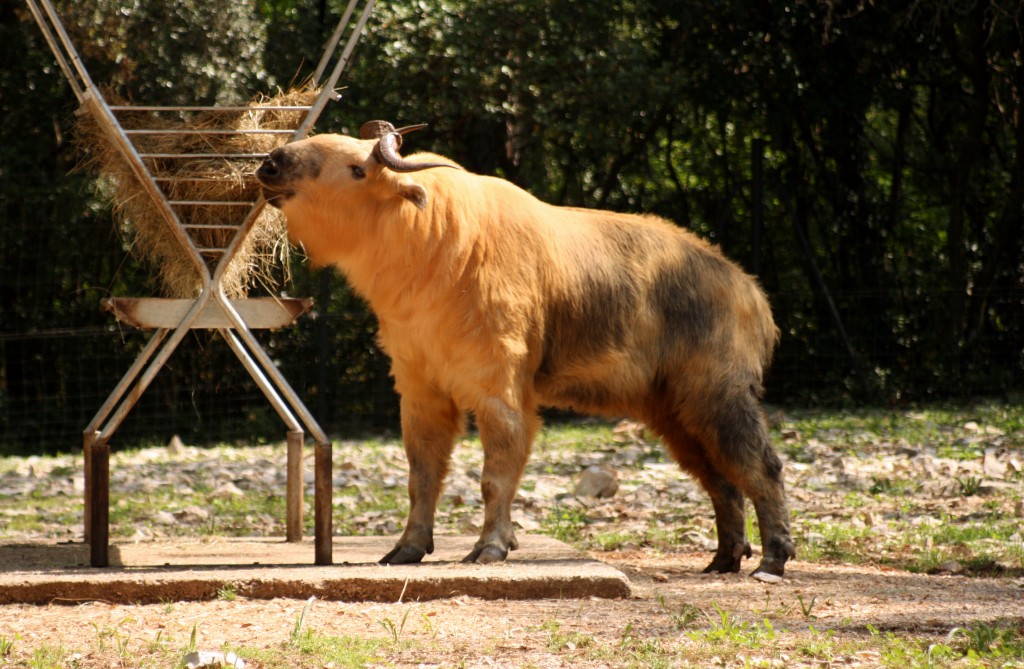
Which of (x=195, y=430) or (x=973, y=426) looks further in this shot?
(x=195, y=430)

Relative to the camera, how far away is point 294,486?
614 cm

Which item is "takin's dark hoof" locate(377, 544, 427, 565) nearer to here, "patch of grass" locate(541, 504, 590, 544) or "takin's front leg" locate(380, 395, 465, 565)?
"takin's front leg" locate(380, 395, 465, 565)

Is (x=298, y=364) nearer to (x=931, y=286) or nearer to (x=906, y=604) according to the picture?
(x=931, y=286)

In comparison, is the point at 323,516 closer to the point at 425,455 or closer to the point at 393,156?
the point at 425,455

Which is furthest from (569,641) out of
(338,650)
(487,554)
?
(487,554)

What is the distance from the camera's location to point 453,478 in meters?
9.02

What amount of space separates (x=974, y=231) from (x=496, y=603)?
35.3ft

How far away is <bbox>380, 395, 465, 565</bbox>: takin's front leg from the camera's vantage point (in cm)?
543

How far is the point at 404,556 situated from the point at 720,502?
5.12ft

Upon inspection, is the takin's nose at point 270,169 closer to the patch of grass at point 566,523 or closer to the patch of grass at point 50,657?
the patch of grass at point 50,657

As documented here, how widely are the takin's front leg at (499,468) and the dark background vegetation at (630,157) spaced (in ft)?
23.1

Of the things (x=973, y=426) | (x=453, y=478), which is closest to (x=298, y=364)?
(x=453, y=478)

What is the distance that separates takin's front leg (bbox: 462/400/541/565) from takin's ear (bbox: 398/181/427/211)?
86 centimetres

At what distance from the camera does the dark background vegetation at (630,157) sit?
11742 millimetres
